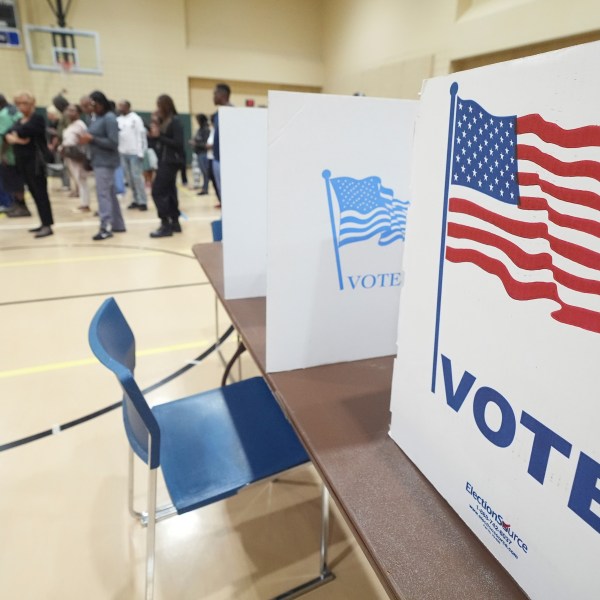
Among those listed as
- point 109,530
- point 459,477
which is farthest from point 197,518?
point 459,477

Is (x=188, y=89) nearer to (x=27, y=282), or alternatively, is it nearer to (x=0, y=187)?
(x=0, y=187)

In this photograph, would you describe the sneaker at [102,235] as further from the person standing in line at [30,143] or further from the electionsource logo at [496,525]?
the electionsource logo at [496,525]

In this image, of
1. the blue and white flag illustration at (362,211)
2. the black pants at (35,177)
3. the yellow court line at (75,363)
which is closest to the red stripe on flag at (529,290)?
the blue and white flag illustration at (362,211)

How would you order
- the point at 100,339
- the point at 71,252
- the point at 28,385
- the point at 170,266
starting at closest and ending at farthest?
the point at 100,339, the point at 28,385, the point at 170,266, the point at 71,252

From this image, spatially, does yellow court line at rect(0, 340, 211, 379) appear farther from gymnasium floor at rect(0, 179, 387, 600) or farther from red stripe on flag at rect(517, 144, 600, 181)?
red stripe on flag at rect(517, 144, 600, 181)

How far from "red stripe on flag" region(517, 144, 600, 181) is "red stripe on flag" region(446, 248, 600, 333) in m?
0.10

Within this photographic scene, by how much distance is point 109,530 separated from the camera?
130 centimetres

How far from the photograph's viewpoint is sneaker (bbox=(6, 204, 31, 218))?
5.19 m

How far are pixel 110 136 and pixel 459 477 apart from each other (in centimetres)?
424

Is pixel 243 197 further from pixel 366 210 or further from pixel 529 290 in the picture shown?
pixel 529 290

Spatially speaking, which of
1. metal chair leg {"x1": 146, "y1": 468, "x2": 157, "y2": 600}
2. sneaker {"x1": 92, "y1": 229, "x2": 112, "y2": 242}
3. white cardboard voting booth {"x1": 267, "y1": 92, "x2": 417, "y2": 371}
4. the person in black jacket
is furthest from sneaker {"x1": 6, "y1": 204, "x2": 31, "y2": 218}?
white cardboard voting booth {"x1": 267, "y1": 92, "x2": 417, "y2": 371}

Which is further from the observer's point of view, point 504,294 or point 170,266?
point 170,266

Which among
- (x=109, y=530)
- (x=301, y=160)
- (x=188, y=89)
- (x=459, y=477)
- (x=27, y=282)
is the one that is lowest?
(x=109, y=530)

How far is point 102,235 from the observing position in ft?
14.5
